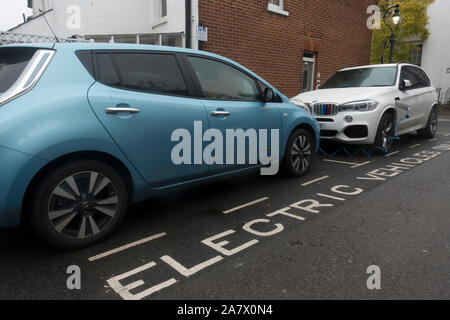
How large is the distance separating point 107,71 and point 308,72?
A: 9.23m

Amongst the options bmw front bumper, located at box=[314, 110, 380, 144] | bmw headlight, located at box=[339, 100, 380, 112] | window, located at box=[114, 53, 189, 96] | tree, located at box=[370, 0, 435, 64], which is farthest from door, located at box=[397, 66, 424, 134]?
tree, located at box=[370, 0, 435, 64]

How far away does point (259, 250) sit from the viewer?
273cm

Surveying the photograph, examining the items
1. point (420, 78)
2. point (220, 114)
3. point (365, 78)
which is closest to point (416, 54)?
point (420, 78)

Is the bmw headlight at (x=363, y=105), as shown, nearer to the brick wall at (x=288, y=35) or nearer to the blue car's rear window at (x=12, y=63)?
the brick wall at (x=288, y=35)

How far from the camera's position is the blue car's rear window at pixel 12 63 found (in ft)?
7.90

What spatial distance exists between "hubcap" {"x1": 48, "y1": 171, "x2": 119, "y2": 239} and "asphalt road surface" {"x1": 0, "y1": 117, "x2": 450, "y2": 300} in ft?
0.67

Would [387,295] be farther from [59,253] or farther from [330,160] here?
[330,160]

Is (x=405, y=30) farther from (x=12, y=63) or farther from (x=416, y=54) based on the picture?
(x=12, y=63)

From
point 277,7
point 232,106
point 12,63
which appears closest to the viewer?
point 12,63

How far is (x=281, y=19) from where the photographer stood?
9.34 meters

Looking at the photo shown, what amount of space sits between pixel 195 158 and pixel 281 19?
745 centimetres

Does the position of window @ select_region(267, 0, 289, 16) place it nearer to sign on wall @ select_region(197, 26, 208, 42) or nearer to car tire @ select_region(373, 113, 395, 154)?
sign on wall @ select_region(197, 26, 208, 42)

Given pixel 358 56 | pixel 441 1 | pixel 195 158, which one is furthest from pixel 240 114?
pixel 441 1

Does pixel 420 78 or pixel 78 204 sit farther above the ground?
pixel 420 78
